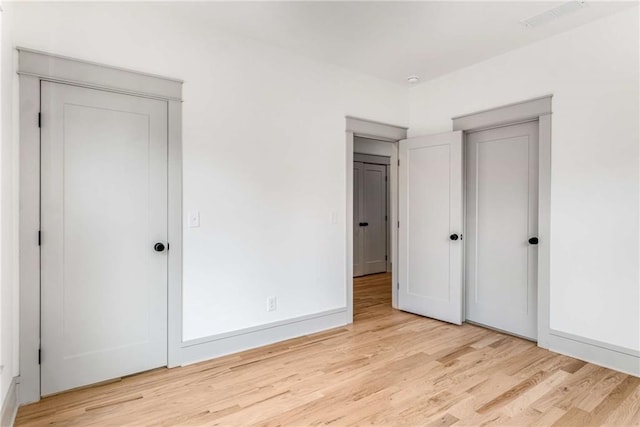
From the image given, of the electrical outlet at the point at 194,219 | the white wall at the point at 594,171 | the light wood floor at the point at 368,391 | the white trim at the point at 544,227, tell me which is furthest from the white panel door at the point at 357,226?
the electrical outlet at the point at 194,219

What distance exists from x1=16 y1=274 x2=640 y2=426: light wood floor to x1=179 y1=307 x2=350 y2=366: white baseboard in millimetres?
86

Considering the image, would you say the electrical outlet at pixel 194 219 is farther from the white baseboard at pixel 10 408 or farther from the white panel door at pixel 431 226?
the white panel door at pixel 431 226

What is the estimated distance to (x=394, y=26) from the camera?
2.92 m

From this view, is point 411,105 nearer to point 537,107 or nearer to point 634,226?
point 537,107

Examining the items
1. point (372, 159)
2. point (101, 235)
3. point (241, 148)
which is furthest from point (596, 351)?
point (372, 159)

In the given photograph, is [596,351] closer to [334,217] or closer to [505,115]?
[505,115]

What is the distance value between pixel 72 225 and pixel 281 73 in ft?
6.98

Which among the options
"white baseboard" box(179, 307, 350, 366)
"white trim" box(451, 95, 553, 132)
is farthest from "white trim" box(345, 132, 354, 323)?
"white trim" box(451, 95, 553, 132)

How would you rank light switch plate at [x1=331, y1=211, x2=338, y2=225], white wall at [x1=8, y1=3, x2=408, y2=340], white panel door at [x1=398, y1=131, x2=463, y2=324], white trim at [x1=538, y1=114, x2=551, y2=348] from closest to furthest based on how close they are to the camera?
white wall at [x1=8, y1=3, x2=408, y2=340], white trim at [x1=538, y1=114, x2=551, y2=348], light switch plate at [x1=331, y1=211, x2=338, y2=225], white panel door at [x1=398, y1=131, x2=463, y2=324]

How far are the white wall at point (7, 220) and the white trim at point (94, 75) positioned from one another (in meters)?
0.11

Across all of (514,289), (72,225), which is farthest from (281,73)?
(514,289)

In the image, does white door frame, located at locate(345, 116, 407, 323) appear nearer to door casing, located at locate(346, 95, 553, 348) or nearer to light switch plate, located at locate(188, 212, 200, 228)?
door casing, located at locate(346, 95, 553, 348)

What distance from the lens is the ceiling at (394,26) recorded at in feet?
8.67

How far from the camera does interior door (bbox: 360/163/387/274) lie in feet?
21.5
